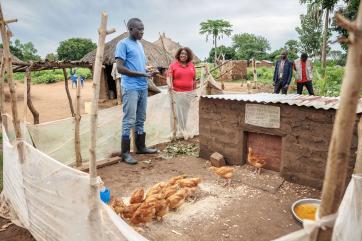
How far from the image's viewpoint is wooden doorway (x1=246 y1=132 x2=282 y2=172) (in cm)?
Answer: 455

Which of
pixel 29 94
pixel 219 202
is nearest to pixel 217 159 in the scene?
pixel 219 202

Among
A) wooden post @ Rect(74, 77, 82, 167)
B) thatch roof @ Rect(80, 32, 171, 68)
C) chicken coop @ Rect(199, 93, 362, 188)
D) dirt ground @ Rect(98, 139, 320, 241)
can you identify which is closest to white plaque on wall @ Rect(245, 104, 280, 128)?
chicken coop @ Rect(199, 93, 362, 188)

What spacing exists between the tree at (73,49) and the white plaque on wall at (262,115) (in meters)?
61.4

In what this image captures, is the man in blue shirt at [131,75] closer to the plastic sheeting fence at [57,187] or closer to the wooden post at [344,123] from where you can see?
the plastic sheeting fence at [57,187]

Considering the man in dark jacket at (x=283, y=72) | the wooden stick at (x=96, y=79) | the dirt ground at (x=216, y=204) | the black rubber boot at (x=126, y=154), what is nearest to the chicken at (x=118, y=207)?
the dirt ground at (x=216, y=204)

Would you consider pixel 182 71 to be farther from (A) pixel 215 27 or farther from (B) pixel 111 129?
(A) pixel 215 27

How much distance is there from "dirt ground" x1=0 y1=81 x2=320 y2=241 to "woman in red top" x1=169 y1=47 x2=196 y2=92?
6.28 feet

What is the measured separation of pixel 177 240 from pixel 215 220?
58cm

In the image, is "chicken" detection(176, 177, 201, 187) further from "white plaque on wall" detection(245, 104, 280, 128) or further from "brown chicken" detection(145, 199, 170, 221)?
"white plaque on wall" detection(245, 104, 280, 128)

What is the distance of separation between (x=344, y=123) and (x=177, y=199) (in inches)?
94.4

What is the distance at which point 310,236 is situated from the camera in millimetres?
1483

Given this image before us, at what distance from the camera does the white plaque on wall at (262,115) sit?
14.4ft

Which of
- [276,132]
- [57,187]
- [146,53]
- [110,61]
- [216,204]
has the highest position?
[146,53]

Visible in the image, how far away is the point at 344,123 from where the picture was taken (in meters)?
1.35
